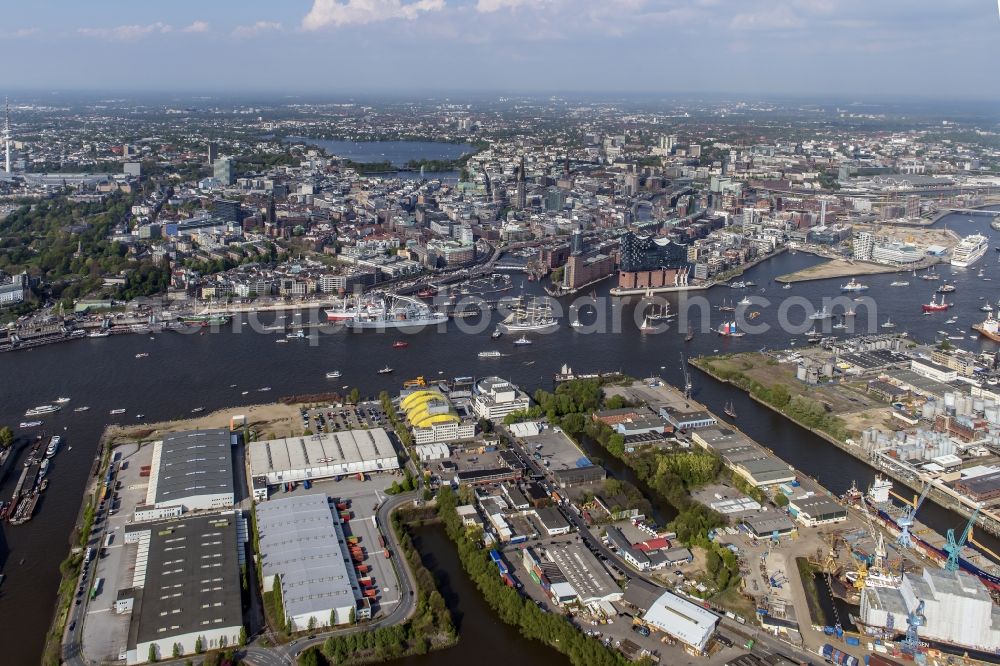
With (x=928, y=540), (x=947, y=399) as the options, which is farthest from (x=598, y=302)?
(x=928, y=540)

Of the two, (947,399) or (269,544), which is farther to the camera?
(947,399)

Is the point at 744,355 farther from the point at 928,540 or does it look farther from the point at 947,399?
the point at 928,540

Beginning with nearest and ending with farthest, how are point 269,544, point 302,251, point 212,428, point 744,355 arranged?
1. point 269,544
2. point 212,428
3. point 744,355
4. point 302,251

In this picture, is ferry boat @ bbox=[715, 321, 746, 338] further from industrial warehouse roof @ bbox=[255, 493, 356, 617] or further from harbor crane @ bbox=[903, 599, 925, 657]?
industrial warehouse roof @ bbox=[255, 493, 356, 617]

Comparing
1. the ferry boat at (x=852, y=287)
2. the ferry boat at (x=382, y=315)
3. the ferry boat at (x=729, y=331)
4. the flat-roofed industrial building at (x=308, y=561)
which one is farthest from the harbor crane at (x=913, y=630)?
the ferry boat at (x=852, y=287)

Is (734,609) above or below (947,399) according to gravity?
below

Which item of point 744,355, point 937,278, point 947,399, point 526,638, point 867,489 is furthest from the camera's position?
point 937,278

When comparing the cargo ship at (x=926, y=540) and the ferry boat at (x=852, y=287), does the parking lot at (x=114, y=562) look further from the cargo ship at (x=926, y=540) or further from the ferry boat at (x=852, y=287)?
the ferry boat at (x=852, y=287)

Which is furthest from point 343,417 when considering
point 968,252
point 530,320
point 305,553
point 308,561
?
point 968,252

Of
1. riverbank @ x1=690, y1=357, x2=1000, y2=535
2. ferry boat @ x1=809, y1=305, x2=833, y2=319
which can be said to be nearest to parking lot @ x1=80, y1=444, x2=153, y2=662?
riverbank @ x1=690, y1=357, x2=1000, y2=535
